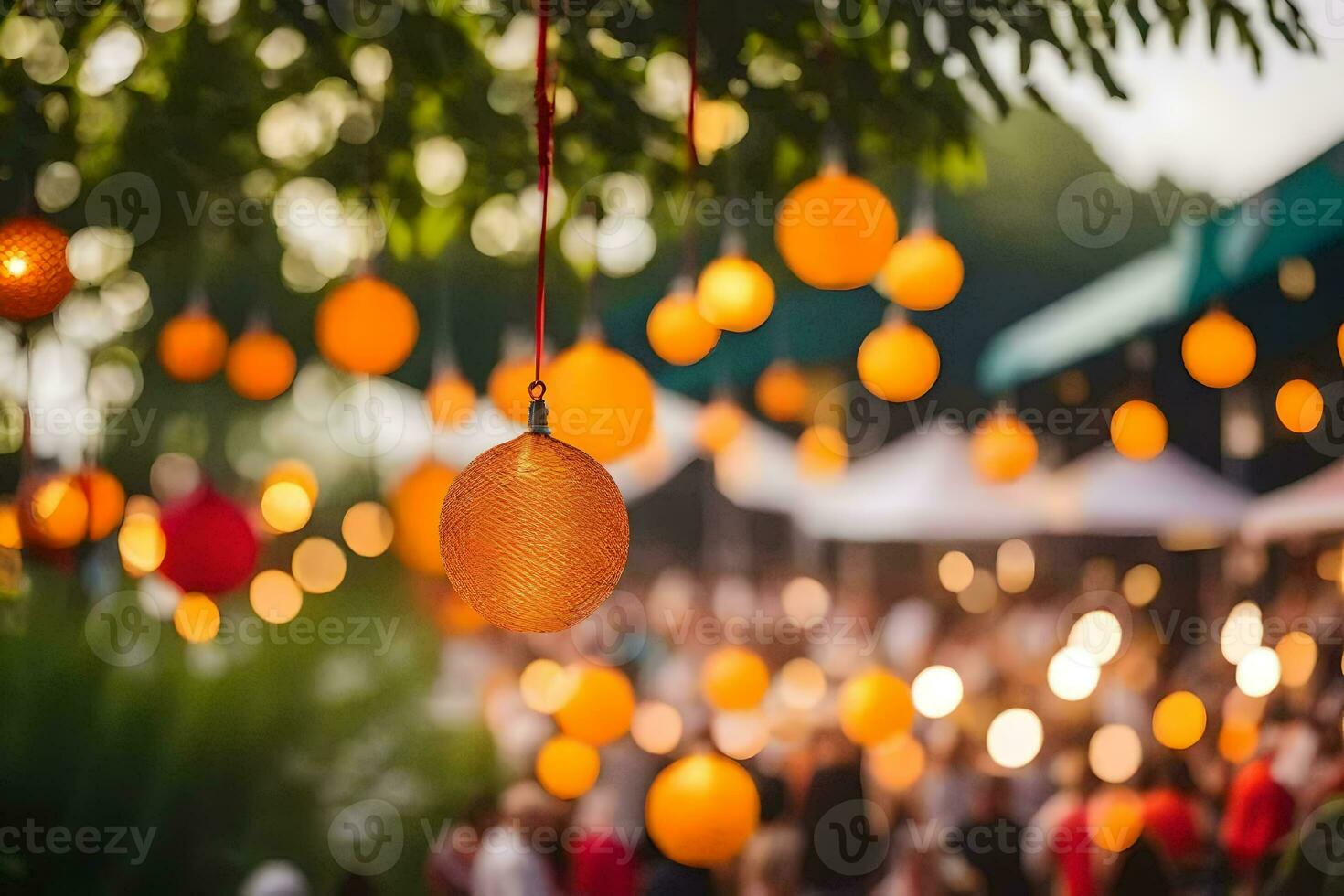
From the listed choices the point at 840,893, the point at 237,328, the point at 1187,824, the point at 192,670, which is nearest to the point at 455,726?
the point at 192,670

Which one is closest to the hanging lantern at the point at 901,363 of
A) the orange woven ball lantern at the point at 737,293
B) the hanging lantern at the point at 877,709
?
the orange woven ball lantern at the point at 737,293

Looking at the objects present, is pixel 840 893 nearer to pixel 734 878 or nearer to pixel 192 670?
pixel 734 878

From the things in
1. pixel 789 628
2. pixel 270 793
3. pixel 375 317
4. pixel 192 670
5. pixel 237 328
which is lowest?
pixel 270 793

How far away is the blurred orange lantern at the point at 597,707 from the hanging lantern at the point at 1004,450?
1.14m

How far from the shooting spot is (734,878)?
3.10 meters

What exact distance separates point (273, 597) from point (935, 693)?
6.19 feet

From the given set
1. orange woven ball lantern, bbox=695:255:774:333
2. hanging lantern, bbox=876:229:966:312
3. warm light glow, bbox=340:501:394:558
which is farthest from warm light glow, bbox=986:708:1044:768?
warm light glow, bbox=340:501:394:558

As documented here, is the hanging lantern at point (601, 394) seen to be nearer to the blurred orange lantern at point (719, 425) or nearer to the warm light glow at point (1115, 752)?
the blurred orange lantern at point (719, 425)

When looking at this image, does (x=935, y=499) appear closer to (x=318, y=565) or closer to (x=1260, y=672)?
(x=1260, y=672)

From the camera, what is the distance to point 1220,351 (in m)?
2.58

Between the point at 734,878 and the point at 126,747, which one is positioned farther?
the point at 126,747

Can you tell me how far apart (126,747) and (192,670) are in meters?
0.28

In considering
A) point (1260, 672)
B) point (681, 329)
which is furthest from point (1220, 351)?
point (681, 329)

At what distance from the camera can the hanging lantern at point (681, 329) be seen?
242cm
